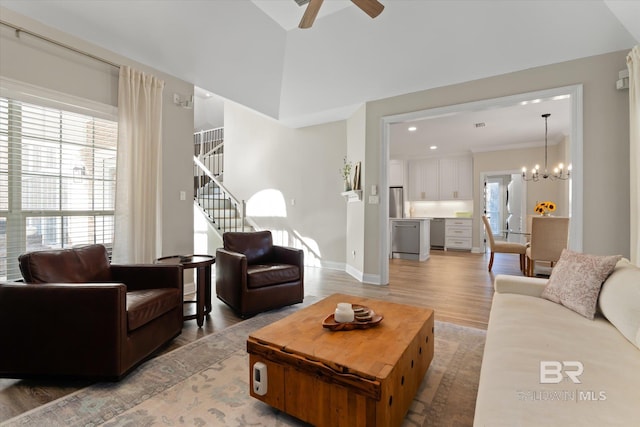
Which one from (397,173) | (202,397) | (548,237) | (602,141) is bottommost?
(202,397)

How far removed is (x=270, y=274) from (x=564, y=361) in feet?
8.39

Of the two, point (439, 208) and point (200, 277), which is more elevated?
point (439, 208)

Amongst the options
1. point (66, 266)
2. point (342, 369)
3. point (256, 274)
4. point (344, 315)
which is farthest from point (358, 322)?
point (66, 266)

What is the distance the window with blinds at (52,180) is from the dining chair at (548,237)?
5.58 metres

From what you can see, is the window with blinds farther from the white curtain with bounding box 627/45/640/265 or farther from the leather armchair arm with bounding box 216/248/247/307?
the white curtain with bounding box 627/45/640/265

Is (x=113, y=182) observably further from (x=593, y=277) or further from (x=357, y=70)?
(x=593, y=277)

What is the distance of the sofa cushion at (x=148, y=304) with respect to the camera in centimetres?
209

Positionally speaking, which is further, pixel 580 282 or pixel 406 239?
pixel 406 239

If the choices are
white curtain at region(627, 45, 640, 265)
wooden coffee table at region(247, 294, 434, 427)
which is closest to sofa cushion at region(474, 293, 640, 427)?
wooden coffee table at region(247, 294, 434, 427)

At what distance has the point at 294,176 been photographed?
6430 millimetres

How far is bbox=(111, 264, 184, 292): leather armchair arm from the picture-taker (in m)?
2.61

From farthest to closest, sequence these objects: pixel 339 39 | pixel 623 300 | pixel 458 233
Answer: pixel 458 233, pixel 339 39, pixel 623 300

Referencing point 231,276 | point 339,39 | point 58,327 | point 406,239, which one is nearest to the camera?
point 58,327

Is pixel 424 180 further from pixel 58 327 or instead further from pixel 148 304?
pixel 58 327
